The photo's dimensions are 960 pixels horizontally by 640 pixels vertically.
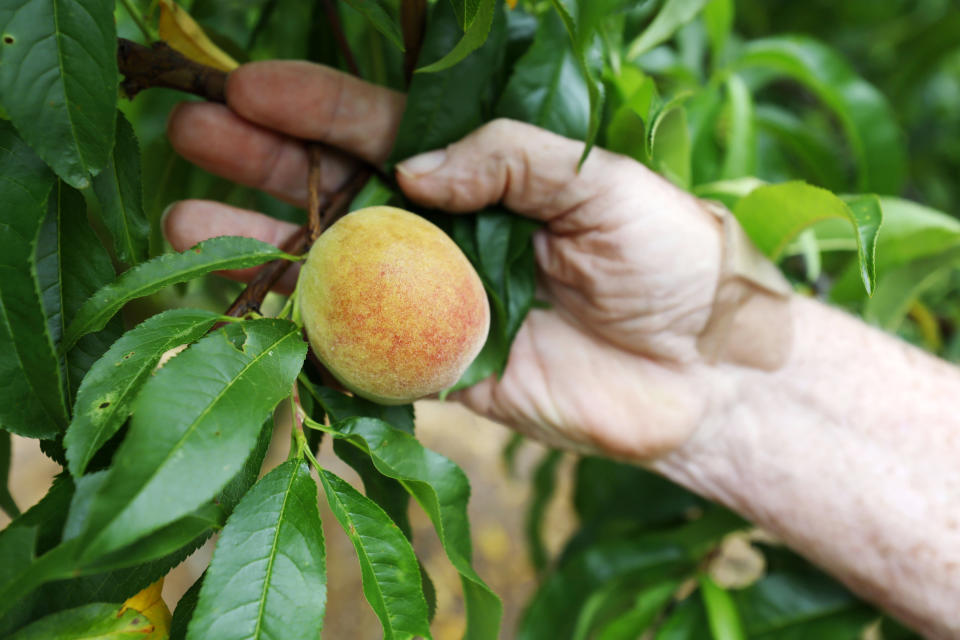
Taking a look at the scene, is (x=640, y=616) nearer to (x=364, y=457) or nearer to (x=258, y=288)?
(x=364, y=457)

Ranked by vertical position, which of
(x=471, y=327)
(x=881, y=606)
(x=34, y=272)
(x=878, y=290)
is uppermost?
(x=34, y=272)

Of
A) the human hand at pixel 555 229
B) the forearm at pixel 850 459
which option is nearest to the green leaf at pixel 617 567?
the forearm at pixel 850 459

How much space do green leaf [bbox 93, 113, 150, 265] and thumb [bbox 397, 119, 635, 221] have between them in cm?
22

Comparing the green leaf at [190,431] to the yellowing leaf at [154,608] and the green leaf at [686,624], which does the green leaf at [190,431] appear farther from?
the green leaf at [686,624]

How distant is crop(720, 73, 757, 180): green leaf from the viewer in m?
0.90

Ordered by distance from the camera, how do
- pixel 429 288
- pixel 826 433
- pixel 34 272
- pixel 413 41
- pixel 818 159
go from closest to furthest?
pixel 34 272, pixel 429 288, pixel 413 41, pixel 826 433, pixel 818 159

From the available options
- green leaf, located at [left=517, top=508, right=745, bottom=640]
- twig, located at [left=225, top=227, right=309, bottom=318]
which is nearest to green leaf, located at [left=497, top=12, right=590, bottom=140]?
twig, located at [left=225, top=227, right=309, bottom=318]

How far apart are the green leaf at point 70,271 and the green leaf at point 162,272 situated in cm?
2

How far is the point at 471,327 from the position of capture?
1.71 feet

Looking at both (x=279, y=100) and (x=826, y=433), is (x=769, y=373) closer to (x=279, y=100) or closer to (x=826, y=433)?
(x=826, y=433)

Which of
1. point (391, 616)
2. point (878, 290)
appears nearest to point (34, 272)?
point (391, 616)

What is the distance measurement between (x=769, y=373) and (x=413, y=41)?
25.0 inches

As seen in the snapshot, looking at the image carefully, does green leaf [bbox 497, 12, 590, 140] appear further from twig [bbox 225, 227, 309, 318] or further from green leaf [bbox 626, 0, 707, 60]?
twig [bbox 225, 227, 309, 318]

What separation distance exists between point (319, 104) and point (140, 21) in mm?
159
